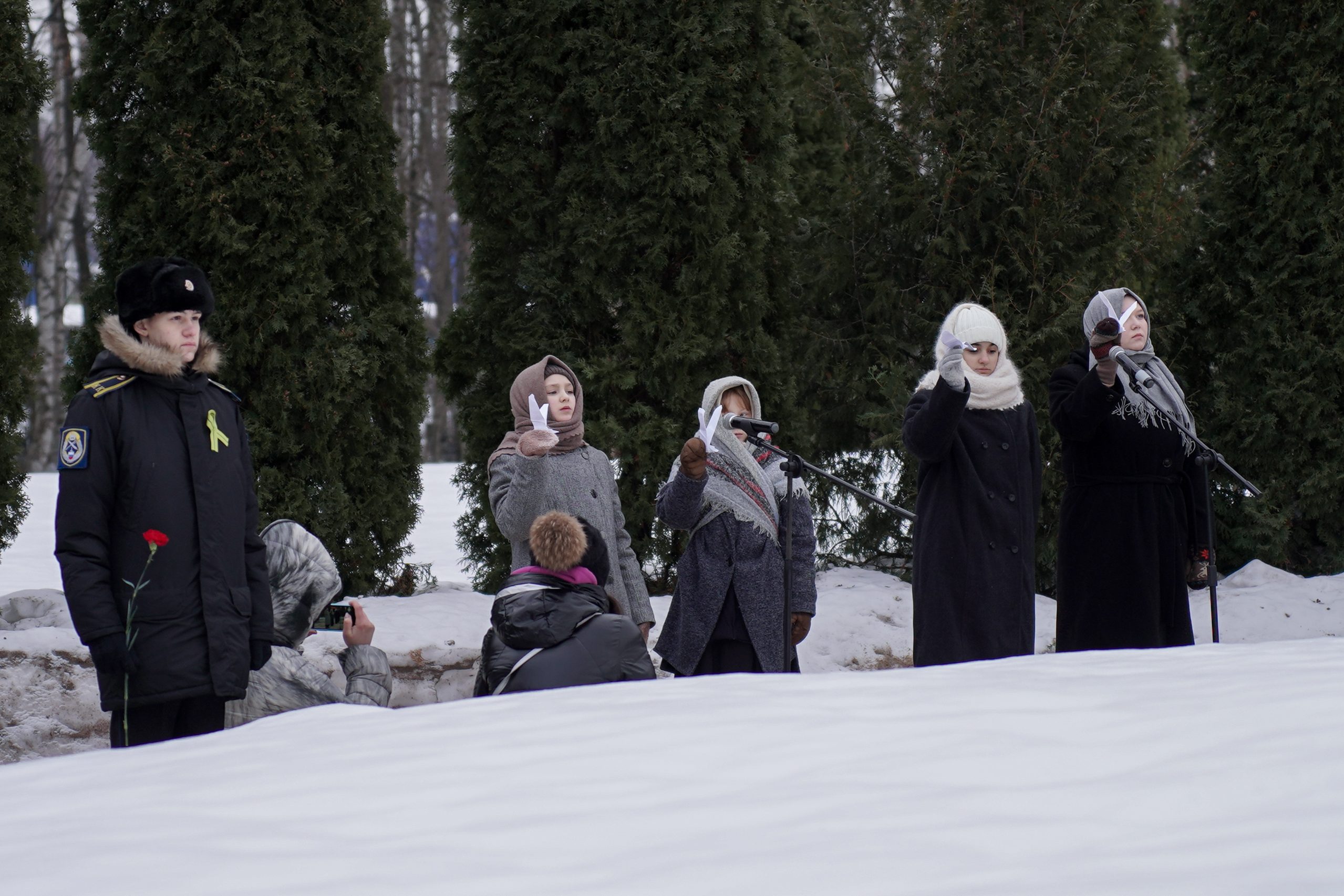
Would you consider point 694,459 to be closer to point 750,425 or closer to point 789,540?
point 750,425

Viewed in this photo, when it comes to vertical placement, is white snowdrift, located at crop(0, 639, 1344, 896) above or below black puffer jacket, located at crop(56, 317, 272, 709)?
below

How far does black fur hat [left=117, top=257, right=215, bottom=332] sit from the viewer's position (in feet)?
10.6

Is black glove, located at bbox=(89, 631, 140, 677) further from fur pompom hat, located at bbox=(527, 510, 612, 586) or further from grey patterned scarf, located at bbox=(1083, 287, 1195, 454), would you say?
grey patterned scarf, located at bbox=(1083, 287, 1195, 454)

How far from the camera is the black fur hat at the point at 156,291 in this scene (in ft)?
10.6

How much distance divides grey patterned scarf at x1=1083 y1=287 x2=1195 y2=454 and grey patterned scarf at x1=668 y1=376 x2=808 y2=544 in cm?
112

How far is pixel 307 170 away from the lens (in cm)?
579

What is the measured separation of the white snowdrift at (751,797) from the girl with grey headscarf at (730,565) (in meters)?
2.02

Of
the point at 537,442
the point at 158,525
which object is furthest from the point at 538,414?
the point at 158,525

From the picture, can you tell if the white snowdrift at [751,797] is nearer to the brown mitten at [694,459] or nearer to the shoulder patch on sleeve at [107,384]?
the shoulder patch on sleeve at [107,384]

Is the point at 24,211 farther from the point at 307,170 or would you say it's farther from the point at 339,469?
the point at 339,469

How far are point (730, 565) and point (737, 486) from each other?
0.27 metres

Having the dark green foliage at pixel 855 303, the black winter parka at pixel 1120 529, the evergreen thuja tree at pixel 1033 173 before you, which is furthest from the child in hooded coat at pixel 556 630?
the evergreen thuja tree at pixel 1033 173

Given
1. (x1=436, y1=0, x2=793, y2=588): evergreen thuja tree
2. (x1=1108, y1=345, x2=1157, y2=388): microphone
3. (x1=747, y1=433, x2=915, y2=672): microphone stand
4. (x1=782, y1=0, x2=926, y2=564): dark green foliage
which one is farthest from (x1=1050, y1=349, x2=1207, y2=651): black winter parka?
(x1=436, y1=0, x2=793, y2=588): evergreen thuja tree

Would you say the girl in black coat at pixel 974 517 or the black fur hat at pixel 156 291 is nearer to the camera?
the black fur hat at pixel 156 291
